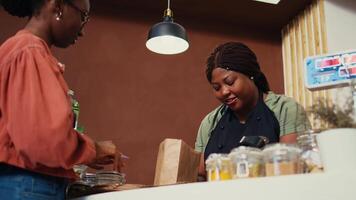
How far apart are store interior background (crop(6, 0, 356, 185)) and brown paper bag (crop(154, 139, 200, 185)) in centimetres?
225

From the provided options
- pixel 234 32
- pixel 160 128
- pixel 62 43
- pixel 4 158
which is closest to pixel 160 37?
pixel 160 128

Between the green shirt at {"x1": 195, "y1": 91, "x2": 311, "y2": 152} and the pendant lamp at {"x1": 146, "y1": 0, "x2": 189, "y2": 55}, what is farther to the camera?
the pendant lamp at {"x1": 146, "y1": 0, "x2": 189, "y2": 55}

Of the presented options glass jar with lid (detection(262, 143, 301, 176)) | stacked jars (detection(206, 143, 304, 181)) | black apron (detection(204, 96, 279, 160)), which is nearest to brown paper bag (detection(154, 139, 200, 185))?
stacked jars (detection(206, 143, 304, 181))

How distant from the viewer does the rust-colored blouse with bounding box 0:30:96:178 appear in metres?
1.17

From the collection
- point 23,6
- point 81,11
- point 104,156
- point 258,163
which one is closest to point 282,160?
point 258,163

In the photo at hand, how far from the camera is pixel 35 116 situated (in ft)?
3.85

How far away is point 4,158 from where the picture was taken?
1.21 m

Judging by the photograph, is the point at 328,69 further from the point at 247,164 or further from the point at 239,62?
the point at 239,62

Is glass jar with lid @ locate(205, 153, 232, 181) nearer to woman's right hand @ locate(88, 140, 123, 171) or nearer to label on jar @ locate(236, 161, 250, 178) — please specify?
label on jar @ locate(236, 161, 250, 178)

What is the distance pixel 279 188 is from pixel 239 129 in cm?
102

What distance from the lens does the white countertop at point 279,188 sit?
1055mm

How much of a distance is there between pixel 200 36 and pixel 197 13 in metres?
0.20

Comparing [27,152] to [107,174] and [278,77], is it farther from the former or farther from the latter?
[278,77]

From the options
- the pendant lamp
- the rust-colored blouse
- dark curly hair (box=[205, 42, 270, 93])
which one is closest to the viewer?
the rust-colored blouse
